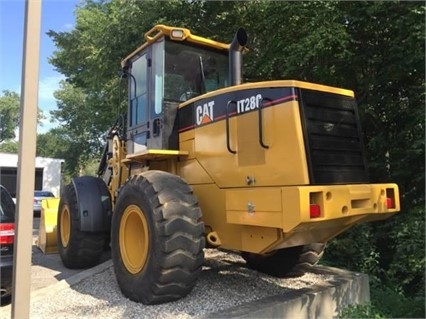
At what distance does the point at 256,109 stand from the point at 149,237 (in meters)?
1.72

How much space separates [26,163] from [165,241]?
1.63 m

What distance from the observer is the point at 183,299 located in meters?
4.98

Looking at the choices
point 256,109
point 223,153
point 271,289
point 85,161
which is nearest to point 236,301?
point 271,289

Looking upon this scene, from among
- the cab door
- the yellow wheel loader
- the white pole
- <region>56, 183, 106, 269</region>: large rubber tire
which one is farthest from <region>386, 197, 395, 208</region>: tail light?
<region>56, 183, 106, 269</region>: large rubber tire

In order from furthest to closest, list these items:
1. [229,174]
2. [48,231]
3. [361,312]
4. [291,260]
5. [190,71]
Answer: [48,231] < [291,260] < [190,71] < [361,312] < [229,174]

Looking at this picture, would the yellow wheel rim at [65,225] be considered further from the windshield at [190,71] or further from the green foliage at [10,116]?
the green foliage at [10,116]

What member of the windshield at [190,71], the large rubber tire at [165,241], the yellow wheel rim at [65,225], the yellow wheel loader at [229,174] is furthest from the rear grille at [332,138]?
the yellow wheel rim at [65,225]

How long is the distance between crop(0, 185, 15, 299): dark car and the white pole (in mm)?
1796

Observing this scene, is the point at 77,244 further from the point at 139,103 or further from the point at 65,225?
the point at 139,103

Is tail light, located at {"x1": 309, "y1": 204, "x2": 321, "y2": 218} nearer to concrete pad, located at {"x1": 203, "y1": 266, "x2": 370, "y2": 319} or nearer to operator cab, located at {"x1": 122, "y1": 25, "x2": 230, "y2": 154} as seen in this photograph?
concrete pad, located at {"x1": 203, "y1": 266, "x2": 370, "y2": 319}

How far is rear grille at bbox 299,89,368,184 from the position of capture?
15.0ft

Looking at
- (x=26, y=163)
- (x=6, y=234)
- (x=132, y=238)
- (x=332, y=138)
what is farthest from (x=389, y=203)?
(x=6, y=234)

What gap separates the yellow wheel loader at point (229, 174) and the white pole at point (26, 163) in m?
1.42

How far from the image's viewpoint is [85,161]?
45.5 meters
